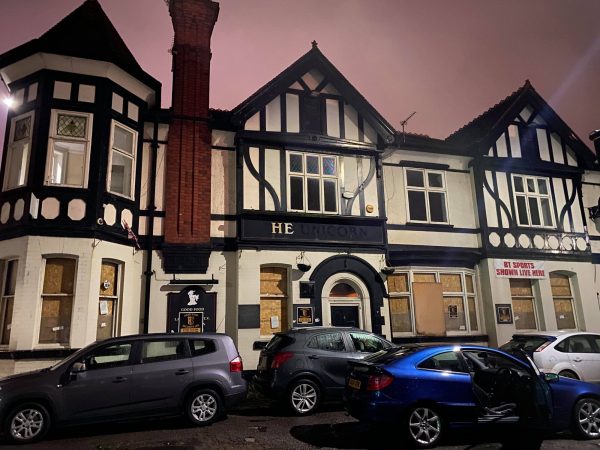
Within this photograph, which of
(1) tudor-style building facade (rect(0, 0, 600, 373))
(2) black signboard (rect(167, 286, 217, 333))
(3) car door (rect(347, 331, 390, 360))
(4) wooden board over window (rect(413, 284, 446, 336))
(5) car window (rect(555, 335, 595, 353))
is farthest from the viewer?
(4) wooden board over window (rect(413, 284, 446, 336))

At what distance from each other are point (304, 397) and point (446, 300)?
786 cm

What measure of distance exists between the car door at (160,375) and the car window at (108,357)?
239 millimetres

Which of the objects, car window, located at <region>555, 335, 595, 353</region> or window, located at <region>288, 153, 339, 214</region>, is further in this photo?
window, located at <region>288, 153, 339, 214</region>

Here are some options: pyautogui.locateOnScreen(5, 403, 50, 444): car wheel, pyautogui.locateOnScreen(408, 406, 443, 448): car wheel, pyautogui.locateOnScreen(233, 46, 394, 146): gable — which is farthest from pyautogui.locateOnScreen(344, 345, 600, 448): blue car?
pyautogui.locateOnScreen(233, 46, 394, 146): gable

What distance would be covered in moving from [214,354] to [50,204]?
6072mm

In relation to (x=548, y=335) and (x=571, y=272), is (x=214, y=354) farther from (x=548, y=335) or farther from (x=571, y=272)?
(x=571, y=272)

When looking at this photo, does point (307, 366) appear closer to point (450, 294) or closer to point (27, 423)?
point (27, 423)

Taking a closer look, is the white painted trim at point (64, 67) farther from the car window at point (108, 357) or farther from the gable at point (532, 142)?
the gable at point (532, 142)

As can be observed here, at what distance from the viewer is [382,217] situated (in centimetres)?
1437

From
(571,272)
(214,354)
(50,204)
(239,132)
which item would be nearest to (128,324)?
(50,204)

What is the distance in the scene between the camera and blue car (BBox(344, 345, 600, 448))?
656 centimetres

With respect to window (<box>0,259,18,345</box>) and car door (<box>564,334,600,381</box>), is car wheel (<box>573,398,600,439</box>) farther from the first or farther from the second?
window (<box>0,259,18,345</box>)

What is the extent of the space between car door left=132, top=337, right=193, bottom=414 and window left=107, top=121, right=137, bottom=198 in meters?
5.68

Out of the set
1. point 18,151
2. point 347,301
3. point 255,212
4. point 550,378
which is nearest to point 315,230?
point 255,212
